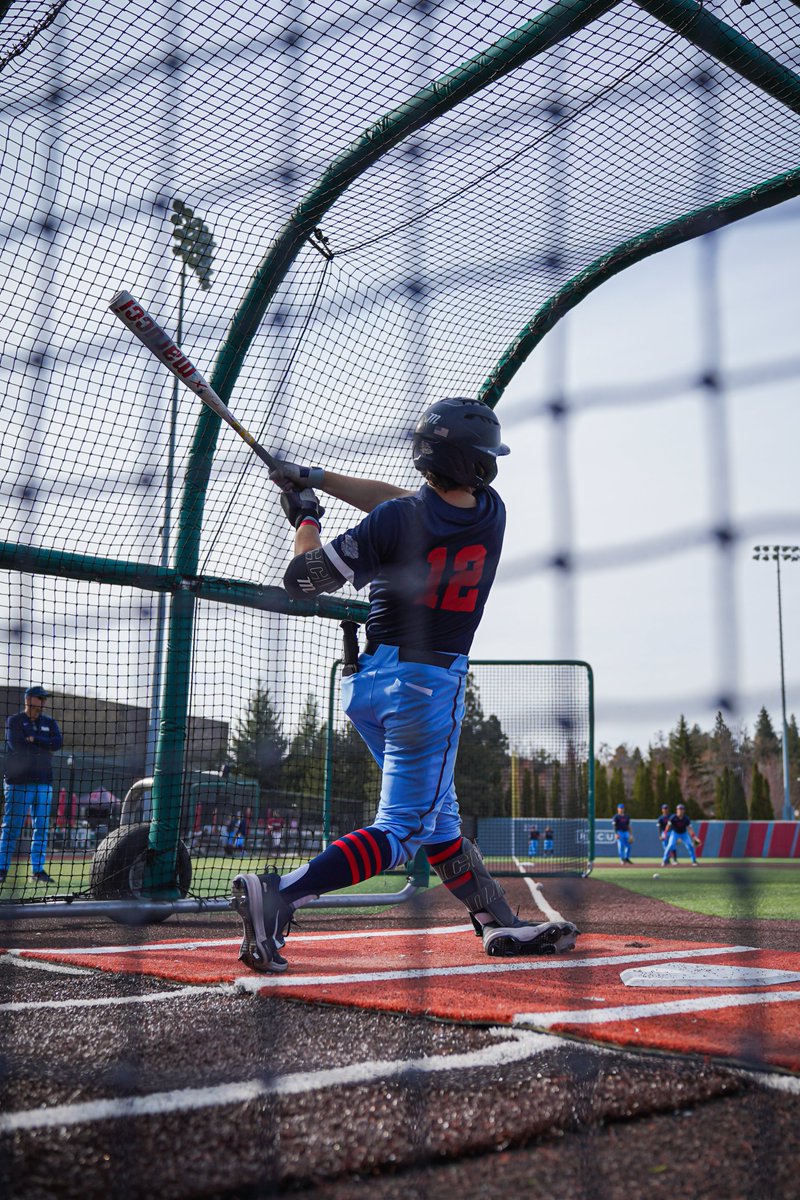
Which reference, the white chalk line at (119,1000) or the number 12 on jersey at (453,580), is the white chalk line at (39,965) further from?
the number 12 on jersey at (453,580)

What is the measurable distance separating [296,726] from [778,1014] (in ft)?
12.0

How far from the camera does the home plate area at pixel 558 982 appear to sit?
2186 mm

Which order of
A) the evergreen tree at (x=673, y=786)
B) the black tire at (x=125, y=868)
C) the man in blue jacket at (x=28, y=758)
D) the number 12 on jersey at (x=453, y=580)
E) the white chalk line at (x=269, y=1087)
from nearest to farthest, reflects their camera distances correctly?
the white chalk line at (x=269, y=1087), the number 12 on jersey at (x=453, y=580), the black tire at (x=125, y=868), the man in blue jacket at (x=28, y=758), the evergreen tree at (x=673, y=786)

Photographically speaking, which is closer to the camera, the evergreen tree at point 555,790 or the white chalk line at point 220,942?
the white chalk line at point 220,942

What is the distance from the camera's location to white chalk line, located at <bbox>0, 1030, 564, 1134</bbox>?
164 centimetres

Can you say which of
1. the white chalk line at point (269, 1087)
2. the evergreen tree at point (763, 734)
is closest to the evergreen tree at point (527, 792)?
the evergreen tree at point (763, 734)

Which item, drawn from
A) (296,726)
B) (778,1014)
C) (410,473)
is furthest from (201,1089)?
(410,473)

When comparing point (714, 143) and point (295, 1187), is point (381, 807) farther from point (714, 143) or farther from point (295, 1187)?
point (714, 143)

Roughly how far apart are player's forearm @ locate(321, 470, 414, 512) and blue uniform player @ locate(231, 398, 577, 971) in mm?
317

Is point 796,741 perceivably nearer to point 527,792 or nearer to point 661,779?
point 661,779

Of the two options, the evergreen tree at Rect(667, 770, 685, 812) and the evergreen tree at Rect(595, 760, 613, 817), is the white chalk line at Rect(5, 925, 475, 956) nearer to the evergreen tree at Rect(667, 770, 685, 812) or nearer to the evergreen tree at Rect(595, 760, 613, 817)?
the evergreen tree at Rect(667, 770, 685, 812)

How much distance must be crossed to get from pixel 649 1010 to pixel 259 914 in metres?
1.19

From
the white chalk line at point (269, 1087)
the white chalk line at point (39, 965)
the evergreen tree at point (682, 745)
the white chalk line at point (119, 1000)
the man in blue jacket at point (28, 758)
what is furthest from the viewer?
the man in blue jacket at point (28, 758)

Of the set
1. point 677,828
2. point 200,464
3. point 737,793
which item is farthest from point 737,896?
point 677,828
